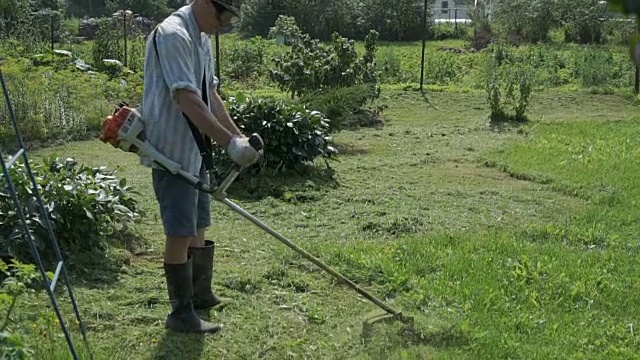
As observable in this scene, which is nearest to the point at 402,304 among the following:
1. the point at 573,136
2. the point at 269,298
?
the point at 269,298

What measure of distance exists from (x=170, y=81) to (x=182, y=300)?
100cm

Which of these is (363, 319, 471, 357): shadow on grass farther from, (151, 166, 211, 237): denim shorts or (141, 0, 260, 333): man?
(151, 166, 211, 237): denim shorts

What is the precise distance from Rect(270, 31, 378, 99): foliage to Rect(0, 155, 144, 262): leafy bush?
18.4 feet

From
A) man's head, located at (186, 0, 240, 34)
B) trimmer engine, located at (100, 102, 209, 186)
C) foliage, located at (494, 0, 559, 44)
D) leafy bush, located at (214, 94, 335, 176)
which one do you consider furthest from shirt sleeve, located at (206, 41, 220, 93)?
foliage, located at (494, 0, 559, 44)

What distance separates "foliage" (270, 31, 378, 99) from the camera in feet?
34.9

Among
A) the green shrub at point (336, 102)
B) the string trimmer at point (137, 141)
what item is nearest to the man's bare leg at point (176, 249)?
the string trimmer at point (137, 141)

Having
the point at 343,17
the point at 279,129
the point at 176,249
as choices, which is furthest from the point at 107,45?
the point at 176,249

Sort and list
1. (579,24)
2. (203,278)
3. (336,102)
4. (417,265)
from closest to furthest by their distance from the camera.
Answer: (203,278), (417,265), (336,102), (579,24)

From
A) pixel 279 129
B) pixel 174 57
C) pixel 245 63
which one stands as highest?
pixel 174 57

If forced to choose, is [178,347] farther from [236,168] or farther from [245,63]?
[245,63]

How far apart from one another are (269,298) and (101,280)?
897 millimetres

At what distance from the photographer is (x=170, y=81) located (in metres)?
3.48

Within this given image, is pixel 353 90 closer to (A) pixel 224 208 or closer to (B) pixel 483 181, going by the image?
(B) pixel 483 181

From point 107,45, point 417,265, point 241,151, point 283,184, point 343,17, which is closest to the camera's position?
point 241,151
